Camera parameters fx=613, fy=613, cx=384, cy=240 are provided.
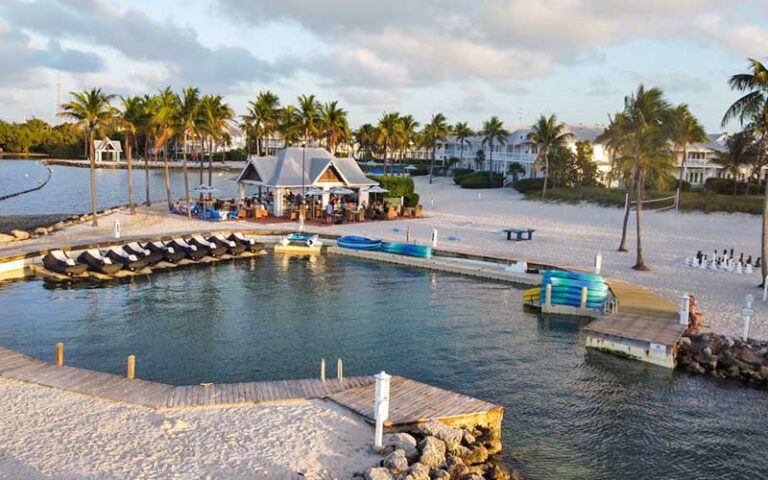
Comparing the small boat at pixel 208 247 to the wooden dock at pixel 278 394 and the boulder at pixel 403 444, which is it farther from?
the boulder at pixel 403 444

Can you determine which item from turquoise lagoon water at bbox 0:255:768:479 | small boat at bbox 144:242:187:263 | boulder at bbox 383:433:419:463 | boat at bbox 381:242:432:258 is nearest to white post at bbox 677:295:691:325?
turquoise lagoon water at bbox 0:255:768:479

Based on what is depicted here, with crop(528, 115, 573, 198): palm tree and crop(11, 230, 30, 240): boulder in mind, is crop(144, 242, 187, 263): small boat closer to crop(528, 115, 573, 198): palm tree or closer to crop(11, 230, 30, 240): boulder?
crop(11, 230, 30, 240): boulder

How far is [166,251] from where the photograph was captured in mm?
Result: 31500

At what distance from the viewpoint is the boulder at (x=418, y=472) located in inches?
408

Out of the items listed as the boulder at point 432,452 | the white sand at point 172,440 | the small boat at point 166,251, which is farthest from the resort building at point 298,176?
the boulder at point 432,452

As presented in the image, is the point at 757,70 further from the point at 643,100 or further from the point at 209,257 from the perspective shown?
the point at 209,257

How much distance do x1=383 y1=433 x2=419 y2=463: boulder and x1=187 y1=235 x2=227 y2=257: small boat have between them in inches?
925

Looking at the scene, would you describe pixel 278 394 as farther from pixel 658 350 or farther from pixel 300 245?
pixel 300 245

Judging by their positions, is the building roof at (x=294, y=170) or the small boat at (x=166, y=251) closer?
the small boat at (x=166, y=251)

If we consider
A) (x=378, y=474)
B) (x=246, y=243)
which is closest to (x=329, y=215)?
(x=246, y=243)

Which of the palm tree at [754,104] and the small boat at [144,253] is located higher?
the palm tree at [754,104]

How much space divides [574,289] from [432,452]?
15051 millimetres

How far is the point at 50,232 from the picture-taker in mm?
38094

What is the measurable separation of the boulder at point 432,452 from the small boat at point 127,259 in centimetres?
2206
